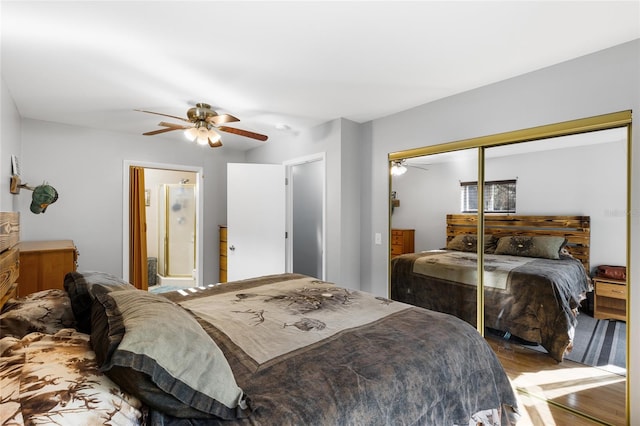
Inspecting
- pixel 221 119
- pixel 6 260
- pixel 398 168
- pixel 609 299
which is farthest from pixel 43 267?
pixel 609 299

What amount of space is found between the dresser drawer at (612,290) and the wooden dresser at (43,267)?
3.99 m

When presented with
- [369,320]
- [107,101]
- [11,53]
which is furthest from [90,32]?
[369,320]

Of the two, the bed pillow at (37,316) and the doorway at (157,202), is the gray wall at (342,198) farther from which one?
the bed pillow at (37,316)

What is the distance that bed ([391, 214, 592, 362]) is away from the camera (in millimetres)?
2168

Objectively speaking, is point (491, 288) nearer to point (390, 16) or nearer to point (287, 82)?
point (390, 16)

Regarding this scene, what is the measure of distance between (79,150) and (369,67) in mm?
3478

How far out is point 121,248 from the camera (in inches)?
150

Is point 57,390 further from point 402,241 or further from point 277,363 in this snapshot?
point 402,241

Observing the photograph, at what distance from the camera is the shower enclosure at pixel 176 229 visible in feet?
18.8

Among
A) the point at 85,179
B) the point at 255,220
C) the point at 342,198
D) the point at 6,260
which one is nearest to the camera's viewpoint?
the point at 6,260

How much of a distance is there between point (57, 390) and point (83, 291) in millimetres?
756

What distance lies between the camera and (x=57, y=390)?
0.71 meters

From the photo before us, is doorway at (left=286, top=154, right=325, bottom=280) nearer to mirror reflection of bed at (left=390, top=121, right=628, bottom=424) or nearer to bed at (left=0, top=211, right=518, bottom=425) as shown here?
mirror reflection of bed at (left=390, top=121, right=628, bottom=424)

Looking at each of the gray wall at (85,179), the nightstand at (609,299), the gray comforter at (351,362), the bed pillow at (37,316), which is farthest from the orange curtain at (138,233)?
the nightstand at (609,299)
